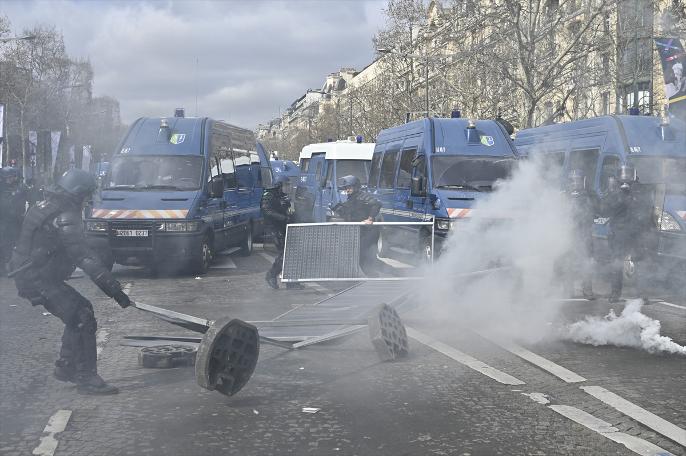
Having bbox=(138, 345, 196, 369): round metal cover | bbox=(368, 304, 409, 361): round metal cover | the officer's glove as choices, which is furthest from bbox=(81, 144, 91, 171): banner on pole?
the officer's glove

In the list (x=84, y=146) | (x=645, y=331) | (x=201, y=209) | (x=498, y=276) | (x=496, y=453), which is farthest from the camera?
(x=84, y=146)

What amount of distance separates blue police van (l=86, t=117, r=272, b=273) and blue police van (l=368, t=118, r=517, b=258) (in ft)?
11.4

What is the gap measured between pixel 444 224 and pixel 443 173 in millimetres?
1363

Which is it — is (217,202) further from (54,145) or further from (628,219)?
(54,145)

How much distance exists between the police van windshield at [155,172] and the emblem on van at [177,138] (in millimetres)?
379

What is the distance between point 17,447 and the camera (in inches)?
201

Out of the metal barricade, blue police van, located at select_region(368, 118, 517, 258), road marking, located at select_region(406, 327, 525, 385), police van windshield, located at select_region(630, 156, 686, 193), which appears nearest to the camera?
road marking, located at select_region(406, 327, 525, 385)

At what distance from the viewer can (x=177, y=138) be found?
15.8 meters

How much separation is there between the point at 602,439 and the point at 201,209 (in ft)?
34.8

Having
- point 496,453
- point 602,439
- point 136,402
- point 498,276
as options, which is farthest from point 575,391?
point 136,402

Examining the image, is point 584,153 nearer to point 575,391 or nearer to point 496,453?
point 575,391

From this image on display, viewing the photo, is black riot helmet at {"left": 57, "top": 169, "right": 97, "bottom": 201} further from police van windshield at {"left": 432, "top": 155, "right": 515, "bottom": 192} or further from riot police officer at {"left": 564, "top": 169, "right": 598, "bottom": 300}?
police van windshield at {"left": 432, "top": 155, "right": 515, "bottom": 192}

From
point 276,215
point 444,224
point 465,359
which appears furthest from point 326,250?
point 444,224

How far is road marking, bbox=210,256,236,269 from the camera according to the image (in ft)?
53.6
